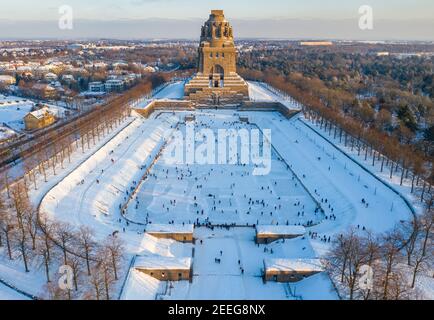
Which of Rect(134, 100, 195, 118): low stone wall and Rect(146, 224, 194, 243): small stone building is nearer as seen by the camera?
Rect(146, 224, 194, 243): small stone building

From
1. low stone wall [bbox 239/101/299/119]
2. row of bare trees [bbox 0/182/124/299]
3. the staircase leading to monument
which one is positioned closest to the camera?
row of bare trees [bbox 0/182/124/299]

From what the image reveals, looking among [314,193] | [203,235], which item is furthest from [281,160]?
[203,235]

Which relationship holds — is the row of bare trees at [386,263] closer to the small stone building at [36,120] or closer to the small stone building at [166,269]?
the small stone building at [166,269]

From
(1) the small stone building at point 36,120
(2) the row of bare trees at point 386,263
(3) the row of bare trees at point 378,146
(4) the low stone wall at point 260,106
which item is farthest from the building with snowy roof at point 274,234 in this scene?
(4) the low stone wall at point 260,106

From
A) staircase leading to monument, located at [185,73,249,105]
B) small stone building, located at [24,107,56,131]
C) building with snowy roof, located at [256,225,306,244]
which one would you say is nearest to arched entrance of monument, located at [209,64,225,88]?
staircase leading to monument, located at [185,73,249,105]

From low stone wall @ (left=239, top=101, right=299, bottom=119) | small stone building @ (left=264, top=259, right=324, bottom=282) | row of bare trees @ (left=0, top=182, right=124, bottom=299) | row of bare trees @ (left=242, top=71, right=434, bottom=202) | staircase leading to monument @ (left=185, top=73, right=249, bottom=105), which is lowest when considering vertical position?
small stone building @ (left=264, top=259, right=324, bottom=282)

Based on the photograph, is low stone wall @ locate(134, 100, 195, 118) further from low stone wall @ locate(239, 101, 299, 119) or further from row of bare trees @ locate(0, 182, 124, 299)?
row of bare trees @ locate(0, 182, 124, 299)
